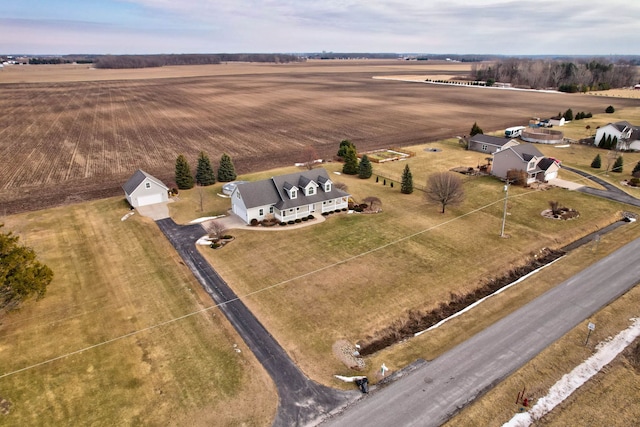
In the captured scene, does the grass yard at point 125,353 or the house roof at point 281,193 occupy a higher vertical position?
the house roof at point 281,193

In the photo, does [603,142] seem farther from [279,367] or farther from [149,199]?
[149,199]

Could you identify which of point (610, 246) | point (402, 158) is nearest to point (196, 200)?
point (402, 158)

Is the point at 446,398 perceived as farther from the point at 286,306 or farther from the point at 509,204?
the point at 509,204

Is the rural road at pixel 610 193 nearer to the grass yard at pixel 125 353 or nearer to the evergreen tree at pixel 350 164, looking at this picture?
the evergreen tree at pixel 350 164

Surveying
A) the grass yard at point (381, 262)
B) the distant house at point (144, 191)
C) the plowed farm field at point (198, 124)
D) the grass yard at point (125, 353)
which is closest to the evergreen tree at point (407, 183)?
the grass yard at point (381, 262)

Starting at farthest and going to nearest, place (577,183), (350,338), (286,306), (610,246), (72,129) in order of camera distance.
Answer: (72,129) < (577,183) < (610,246) < (286,306) < (350,338)

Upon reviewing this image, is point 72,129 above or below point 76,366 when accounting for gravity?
above

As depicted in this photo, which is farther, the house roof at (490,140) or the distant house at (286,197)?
the house roof at (490,140)

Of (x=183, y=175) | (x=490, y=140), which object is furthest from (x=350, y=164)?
(x=490, y=140)
